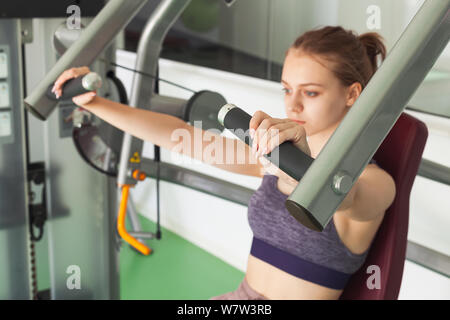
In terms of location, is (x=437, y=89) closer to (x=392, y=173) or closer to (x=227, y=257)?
(x=392, y=173)

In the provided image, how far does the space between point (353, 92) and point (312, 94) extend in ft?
0.32

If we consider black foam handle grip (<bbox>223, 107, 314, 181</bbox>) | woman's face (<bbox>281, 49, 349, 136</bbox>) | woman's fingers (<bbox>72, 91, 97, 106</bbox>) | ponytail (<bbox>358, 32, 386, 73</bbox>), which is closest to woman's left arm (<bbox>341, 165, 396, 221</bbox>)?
woman's face (<bbox>281, 49, 349, 136</bbox>)

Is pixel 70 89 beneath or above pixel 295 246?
above

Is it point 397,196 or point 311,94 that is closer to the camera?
point 311,94

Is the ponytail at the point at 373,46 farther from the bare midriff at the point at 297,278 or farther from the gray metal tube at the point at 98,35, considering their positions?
the gray metal tube at the point at 98,35

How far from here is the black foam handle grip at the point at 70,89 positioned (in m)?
1.20

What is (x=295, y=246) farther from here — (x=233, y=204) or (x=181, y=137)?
(x=233, y=204)

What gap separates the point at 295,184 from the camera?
44.1 inches

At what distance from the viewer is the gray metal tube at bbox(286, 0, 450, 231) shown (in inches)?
23.6

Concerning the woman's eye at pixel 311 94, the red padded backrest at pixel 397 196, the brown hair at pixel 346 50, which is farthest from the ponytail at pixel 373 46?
the woman's eye at pixel 311 94

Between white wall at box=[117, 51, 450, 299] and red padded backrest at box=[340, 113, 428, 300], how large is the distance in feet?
0.81

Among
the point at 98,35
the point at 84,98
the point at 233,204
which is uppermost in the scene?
the point at 98,35

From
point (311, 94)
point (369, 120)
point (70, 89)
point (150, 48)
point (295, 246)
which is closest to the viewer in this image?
point (369, 120)

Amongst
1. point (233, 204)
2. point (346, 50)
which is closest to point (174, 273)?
point (233, 204)
